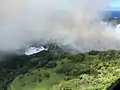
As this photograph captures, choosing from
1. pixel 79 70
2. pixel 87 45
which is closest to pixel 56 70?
pixel 79 70

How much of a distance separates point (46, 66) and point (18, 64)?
2118 centimetres

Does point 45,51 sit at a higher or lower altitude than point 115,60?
higher

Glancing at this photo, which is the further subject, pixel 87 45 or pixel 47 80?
pixel 87 45

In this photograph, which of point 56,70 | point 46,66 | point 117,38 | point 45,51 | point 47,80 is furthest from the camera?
point 117,38

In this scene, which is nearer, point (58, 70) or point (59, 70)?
point (58, 70)

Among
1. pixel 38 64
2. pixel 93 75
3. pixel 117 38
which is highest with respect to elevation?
pixel 117 38

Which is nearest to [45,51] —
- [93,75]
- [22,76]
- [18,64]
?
[18,64]

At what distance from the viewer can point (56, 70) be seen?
14112cm

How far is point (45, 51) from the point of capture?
179250 millimetres

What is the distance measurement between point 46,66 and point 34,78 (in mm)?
17618

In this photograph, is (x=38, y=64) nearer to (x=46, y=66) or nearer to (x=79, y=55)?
(x=46, y=66)

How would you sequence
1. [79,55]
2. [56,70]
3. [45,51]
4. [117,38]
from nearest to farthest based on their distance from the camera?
[56,70] < [79,55] < [45,51] < [117,38]

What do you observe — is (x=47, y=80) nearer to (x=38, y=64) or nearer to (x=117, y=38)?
(x=38, y=64)

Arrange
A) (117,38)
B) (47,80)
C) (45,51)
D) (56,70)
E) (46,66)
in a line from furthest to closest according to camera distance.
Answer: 1. (117,38)
2. (45,51)
3. (46,66)
4. (56,70)
5. (47,80)
